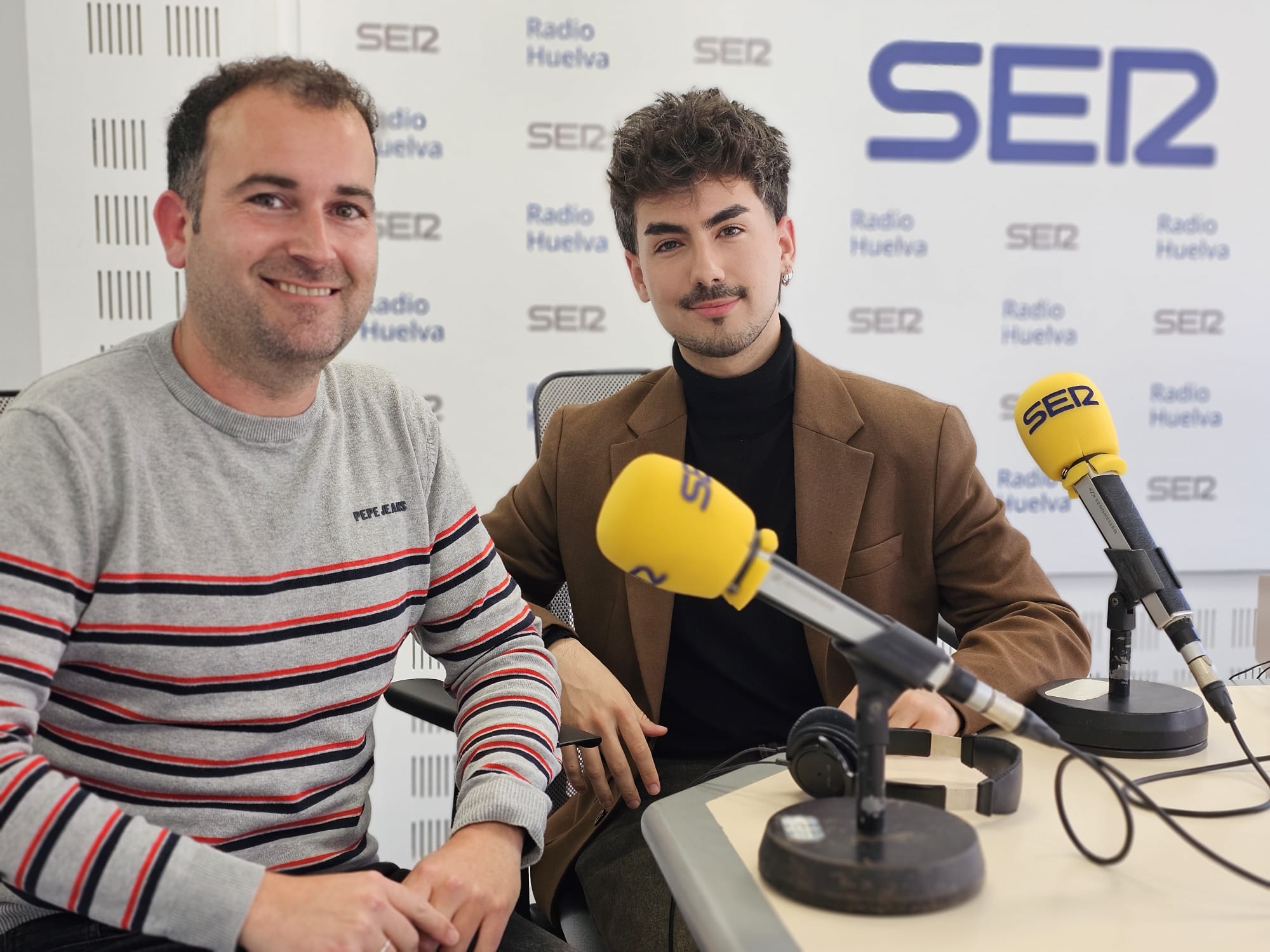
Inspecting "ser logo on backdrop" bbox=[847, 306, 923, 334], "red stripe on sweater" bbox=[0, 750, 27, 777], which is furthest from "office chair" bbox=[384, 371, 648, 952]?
"ser logo on backdrop" bbox=[847, 306, 923, 334]

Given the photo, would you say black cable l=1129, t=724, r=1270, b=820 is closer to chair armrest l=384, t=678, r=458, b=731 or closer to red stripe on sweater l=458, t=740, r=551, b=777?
red stripe on sweater l=458, t=740, r=551, b=777

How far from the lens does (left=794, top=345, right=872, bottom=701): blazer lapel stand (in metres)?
1.60

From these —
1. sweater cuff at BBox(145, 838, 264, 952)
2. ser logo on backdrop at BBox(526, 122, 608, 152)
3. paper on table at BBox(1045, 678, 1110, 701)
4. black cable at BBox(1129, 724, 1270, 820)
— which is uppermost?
ser logo on backdrop at BBox(526, 122, 608, 152)

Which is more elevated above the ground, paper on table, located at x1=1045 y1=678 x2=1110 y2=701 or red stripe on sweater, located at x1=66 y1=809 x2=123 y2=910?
paper on table, located at x1=1045 y1=678 x2=1110 y2=701

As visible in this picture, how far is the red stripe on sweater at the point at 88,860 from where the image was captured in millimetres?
999

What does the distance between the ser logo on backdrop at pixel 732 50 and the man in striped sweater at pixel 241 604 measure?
1.85 meters

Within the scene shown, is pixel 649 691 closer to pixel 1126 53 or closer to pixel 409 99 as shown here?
pixel 409 99

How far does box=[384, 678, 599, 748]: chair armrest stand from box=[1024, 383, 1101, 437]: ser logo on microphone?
64cm

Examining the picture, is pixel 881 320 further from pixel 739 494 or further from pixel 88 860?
pixel 88 860

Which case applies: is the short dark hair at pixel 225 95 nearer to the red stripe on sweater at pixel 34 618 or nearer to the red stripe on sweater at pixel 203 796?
the red stripe on sweater at pixel 34 618

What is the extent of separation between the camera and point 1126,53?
3.18 metres

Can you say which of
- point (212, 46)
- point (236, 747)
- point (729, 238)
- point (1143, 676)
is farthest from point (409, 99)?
point (1143, 676)

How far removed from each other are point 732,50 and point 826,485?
1805 millimetres

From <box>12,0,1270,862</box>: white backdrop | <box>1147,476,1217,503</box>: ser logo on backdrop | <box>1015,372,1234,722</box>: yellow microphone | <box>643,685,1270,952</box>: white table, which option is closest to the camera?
<box>643,685,1270,952</box>: white table
